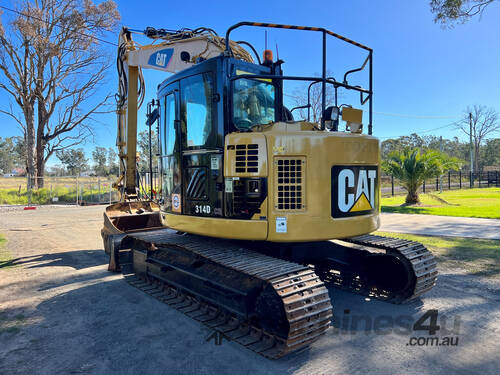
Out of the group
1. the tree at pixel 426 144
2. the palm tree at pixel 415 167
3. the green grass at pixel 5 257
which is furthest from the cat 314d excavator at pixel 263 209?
the tree at pixel 426 144

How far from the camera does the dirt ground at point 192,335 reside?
10.9 feet

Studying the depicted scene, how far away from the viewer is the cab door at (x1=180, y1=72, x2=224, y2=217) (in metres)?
4.30

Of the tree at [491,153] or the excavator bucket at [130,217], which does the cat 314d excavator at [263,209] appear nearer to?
the excavator bucket at [130,217]

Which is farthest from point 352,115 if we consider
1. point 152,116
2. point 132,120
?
point 132,120

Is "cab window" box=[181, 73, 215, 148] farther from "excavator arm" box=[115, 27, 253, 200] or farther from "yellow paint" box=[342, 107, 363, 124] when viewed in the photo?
"yellow paint" box=[342, 107, 363, 124]

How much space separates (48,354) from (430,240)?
863 centimetres

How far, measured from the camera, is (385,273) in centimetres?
511

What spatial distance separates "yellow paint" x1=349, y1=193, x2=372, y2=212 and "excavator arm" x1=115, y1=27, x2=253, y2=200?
3118 mm

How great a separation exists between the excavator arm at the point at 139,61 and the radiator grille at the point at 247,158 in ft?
7.03

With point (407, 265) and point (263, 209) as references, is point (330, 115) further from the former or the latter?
point (407, 265)

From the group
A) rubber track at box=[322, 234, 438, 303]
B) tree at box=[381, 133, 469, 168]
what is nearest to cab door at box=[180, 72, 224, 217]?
rubber track at box=[322, 234, 438, 303]

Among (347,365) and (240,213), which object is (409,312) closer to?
(347,365)

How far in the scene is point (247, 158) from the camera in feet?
13.1

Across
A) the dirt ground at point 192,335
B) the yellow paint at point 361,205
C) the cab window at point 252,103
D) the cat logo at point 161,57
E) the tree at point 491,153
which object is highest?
the tree at point 491,153
